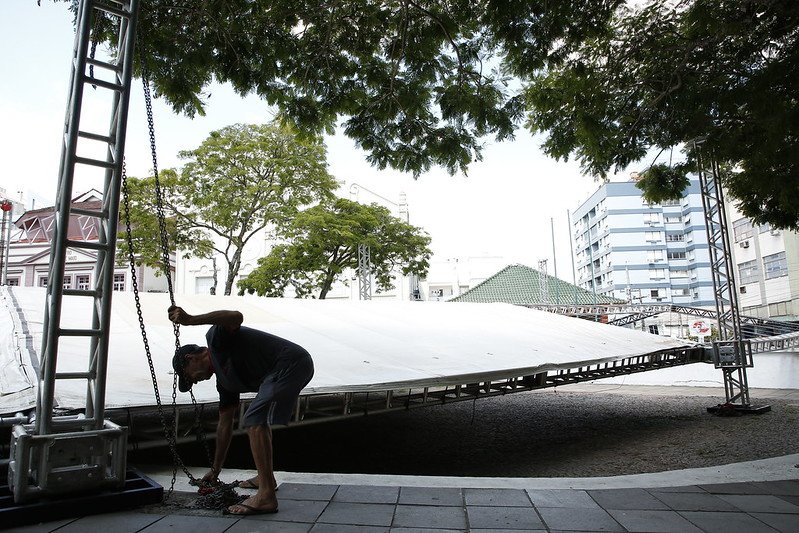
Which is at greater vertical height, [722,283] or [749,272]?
[749,272]

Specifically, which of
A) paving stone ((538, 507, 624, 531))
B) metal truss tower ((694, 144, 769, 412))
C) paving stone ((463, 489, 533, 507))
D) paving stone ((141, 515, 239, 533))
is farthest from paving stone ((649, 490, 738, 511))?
metal truss tower ((694, 144, 769, 412))

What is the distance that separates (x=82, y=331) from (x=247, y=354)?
36.2 inches

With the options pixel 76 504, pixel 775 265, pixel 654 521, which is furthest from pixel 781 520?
pixel 775 265

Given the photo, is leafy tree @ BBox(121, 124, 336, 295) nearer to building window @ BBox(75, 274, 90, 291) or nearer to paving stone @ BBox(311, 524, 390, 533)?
building window @ BBox(75, 274, 90, 291)

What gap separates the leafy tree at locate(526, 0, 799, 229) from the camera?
16.0 ft

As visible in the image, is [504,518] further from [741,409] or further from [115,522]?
[741,409]

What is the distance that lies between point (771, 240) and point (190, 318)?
29.6m

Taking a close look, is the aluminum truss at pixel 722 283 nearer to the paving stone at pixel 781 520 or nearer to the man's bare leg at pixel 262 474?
the paving stone at pixel 781 520

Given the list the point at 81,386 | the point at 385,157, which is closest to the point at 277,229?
the point at 385,157

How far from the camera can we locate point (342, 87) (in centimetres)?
574

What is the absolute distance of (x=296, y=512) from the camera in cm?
290

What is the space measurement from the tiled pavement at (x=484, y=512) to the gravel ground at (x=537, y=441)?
9.41 ft

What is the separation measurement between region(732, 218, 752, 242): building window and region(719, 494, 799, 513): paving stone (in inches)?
1118

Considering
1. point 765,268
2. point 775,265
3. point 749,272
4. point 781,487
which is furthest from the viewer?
point 749,272
